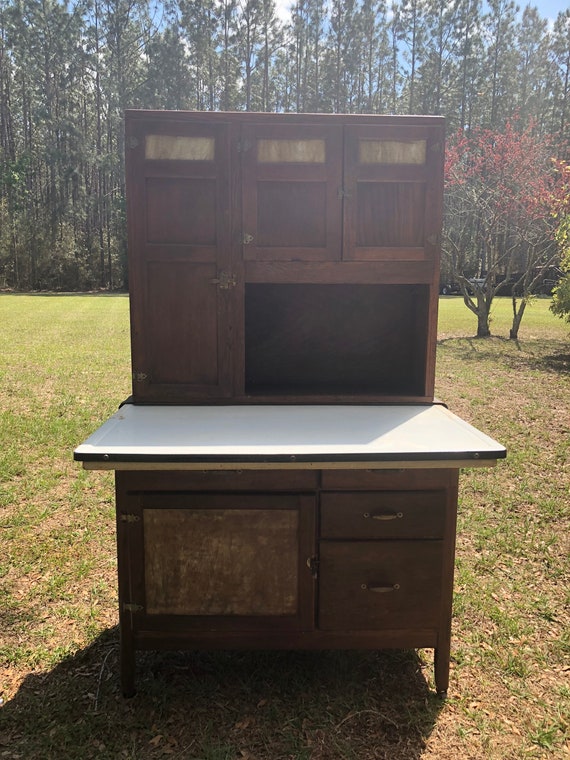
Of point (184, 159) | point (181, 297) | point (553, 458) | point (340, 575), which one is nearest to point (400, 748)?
point (340, 575)

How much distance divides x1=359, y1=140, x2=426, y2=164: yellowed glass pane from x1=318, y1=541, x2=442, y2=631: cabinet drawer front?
1.55 metres

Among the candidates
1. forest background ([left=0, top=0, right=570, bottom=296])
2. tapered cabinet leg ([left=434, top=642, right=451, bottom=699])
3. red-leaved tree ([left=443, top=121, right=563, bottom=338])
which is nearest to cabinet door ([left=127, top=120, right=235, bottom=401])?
tapered cabinet leg ([left=434, top=642, right=451, bottom=699])

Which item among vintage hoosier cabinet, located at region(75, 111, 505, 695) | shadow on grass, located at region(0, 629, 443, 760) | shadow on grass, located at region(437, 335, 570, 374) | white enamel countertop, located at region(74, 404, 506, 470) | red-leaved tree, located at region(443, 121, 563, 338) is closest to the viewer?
white enamel countertop, located at region(74, 404, 506, 470)

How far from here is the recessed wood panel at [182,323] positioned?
263cm

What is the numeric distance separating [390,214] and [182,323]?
3.31 ft

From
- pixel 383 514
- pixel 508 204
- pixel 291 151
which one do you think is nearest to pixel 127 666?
pixel 383 514

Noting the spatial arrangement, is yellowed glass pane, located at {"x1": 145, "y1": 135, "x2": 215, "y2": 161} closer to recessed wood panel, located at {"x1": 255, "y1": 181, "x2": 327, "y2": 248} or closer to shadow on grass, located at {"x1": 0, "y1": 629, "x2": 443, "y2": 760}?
recessed wood panel, located at {"x1": 255, "y1": 181, "x2": 327, "y2": 248}

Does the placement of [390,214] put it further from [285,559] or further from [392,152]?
[285,559]

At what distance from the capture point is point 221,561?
7.47ft

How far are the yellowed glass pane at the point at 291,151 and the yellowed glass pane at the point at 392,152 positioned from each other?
18 cm

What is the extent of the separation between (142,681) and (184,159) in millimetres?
2144

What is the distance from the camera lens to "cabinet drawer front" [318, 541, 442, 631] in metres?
2.31

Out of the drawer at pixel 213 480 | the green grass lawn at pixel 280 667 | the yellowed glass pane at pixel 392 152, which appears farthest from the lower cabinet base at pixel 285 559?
the yellowed glass pane at pixel 392 152

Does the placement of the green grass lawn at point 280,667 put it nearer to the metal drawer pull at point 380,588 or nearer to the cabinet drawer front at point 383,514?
the metal drawer pull at point 380,588
